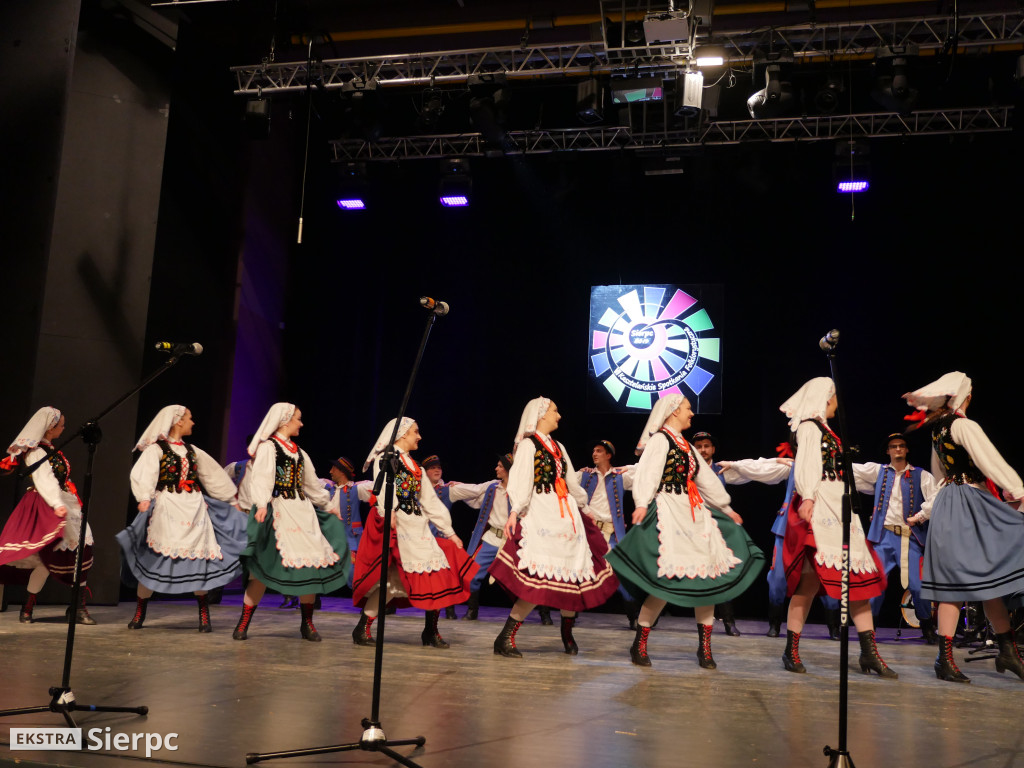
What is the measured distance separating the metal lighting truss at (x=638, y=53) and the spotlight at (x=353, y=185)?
3.53 ft

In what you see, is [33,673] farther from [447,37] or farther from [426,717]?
[447,37]

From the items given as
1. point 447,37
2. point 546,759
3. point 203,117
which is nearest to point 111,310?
point 203,117

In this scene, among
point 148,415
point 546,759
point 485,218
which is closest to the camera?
point 546,759

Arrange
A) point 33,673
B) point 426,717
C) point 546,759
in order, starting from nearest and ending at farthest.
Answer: point 546,759, point 426,717, point 33,673

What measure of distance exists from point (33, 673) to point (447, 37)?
706 centimetres

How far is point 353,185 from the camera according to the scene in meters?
8.93

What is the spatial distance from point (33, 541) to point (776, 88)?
20.3ft

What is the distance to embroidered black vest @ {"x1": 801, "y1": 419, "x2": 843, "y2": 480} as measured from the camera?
15.1 feet

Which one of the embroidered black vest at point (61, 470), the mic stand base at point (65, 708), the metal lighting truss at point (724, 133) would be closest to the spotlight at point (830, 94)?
the metal lighting truss at point (724, 133)

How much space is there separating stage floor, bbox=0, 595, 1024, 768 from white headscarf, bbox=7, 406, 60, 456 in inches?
44.5

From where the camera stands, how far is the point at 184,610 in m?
6.95

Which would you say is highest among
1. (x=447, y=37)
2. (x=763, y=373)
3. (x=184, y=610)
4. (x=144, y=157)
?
(x=447, y=37)

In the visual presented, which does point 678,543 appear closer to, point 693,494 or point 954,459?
point 693,494

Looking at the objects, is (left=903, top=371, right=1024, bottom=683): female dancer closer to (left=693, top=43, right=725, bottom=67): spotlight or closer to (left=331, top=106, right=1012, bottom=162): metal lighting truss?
(left=693, top=43, right=725, bottom=67): spotlight
